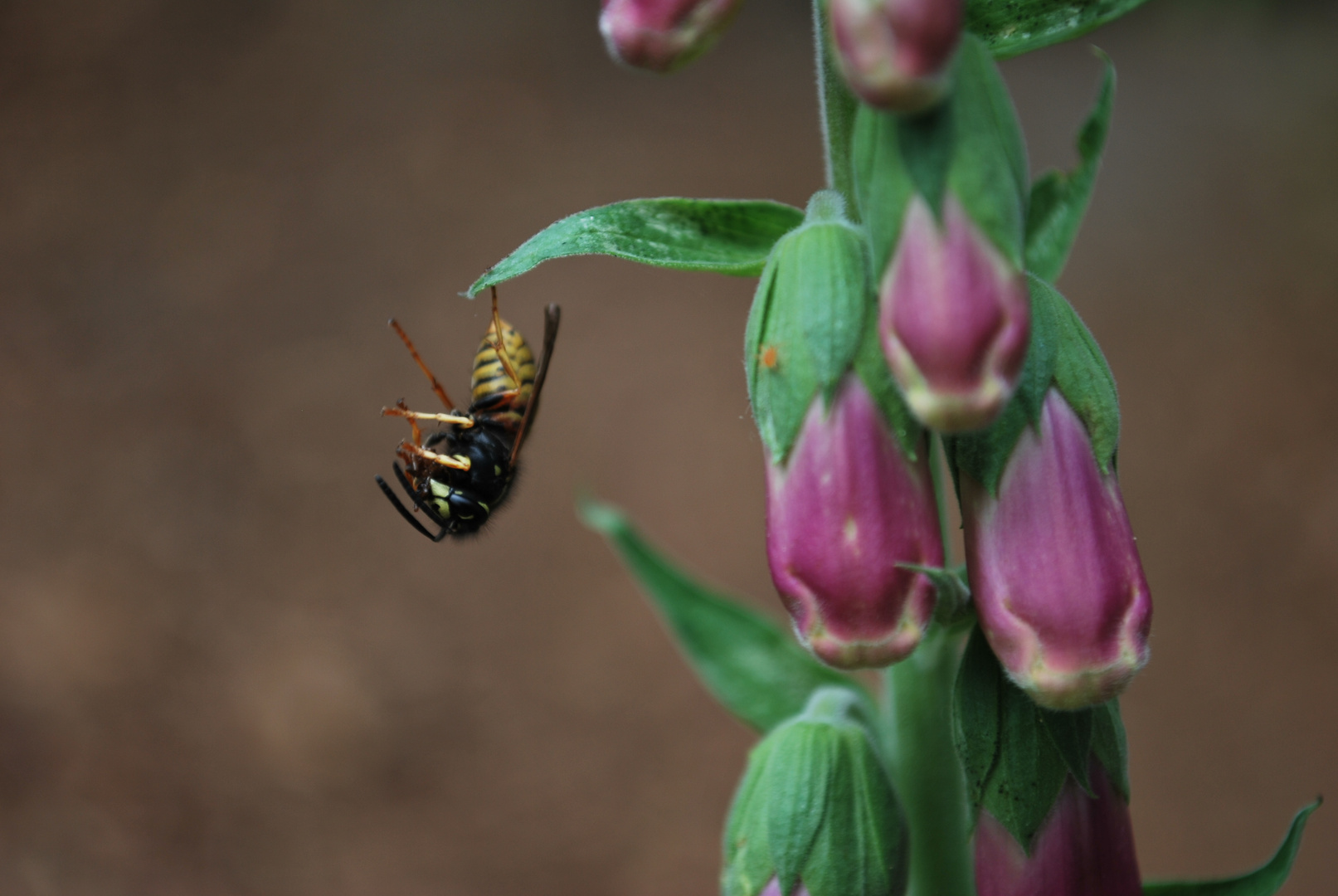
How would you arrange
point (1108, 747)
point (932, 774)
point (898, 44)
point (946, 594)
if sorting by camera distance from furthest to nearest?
point (932, 774)
point (1108, 747)
point (946, 594)
point (898, 44)

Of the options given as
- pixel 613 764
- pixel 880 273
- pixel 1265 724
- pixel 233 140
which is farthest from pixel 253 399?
pixel 880 273

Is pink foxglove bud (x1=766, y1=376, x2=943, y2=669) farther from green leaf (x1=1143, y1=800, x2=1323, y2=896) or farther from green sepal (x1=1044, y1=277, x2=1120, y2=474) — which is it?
green leaf (x1=1143, y1=800, x2=1323, y2=896)

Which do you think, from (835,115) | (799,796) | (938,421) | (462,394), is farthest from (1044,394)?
(462,394)

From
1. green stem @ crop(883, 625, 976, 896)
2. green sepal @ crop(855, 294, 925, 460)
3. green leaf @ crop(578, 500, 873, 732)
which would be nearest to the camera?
green sepal @ crop(855, 294, 925, 460)

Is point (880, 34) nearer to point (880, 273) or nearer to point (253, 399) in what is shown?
point (880, 273)

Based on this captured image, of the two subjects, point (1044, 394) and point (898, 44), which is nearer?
point (898, 44)

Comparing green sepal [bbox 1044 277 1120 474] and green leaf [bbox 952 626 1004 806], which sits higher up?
green sepal [bbox 1044 277 1120 474]

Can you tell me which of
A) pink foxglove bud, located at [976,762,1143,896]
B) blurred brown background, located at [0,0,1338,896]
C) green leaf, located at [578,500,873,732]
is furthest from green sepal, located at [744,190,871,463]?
blurred brown background, located at [0,0,1338,896]

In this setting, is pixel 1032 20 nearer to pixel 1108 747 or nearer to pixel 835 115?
pixel 835 115
